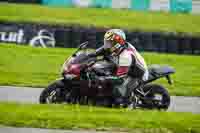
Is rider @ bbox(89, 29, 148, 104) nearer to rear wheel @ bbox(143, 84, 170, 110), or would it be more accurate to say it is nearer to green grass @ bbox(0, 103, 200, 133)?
rear wheel @ bbox(143, 84, 170, 110)

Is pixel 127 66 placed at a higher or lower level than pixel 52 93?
higher

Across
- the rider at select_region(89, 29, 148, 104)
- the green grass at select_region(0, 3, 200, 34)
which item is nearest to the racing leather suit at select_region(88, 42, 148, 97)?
the rider at select_region(89, 29, 148, 104)

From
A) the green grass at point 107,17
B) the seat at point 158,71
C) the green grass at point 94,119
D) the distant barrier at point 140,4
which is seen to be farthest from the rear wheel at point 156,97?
the distant barrier at point 140,4

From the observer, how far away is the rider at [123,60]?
33.8 ft

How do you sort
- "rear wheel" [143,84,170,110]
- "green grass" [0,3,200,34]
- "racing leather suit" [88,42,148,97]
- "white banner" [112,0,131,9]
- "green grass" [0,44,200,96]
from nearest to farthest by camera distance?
"racing leather suit" [88,42,148,97] → "rear wheel" [143,84,170,110] → "green grass" [0,44,200,96] → "green grass" [0,3,200,34] → "white banner" [112,0,131,9]

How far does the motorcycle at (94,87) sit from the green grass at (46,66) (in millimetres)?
2906

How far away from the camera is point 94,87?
1032cm

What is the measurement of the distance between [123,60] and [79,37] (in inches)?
321

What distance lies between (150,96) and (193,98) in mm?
2548

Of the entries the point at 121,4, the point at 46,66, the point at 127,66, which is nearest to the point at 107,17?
the point at 121,4

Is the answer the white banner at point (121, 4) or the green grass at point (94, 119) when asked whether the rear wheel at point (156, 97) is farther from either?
the white banner at point (121, 4)

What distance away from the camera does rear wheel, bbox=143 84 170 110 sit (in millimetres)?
10516

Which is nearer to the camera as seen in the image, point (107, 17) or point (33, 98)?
point (33, 98)

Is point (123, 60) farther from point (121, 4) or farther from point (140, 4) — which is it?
point (140, 4)
